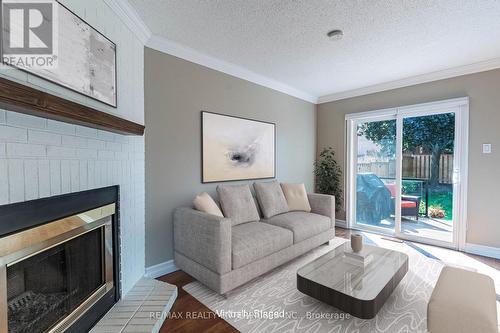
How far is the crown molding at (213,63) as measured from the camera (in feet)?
7.92

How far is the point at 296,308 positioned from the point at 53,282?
171 cm

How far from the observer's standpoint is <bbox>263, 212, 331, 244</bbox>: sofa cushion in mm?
2736

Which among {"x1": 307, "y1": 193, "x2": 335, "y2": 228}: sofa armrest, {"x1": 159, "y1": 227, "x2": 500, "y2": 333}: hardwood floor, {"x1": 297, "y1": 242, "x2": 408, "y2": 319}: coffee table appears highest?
{"x1": 307, "y1": 193, "x2": 335, "y2": 228}: sofa armrest

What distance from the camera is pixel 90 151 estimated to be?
1.52 meters

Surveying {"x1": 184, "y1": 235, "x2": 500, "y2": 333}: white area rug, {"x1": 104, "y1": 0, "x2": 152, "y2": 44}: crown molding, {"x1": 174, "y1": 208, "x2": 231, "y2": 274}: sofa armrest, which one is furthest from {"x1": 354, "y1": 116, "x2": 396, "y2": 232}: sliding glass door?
{"x1": 104, "y1": 0, "x2": 152, "y2": 44}: crown molding

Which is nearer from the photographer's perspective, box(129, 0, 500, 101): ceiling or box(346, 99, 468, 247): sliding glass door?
box(129, 0, 500, 101): ceiling

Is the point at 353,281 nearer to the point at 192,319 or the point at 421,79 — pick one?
the point at 192,319

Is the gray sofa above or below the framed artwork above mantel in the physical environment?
below

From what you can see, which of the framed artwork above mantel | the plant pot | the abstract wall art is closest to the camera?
the framed artwork above mantel

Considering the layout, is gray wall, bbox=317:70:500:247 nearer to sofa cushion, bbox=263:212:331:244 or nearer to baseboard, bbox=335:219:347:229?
baseboard, bbox=335:219:347:229

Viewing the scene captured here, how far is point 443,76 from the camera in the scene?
3.27 meters

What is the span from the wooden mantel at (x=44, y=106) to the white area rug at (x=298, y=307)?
5.51 ft

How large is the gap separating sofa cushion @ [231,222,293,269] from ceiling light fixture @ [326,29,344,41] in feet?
7.01

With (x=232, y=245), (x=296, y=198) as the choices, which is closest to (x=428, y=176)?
(x=296, y=198)
